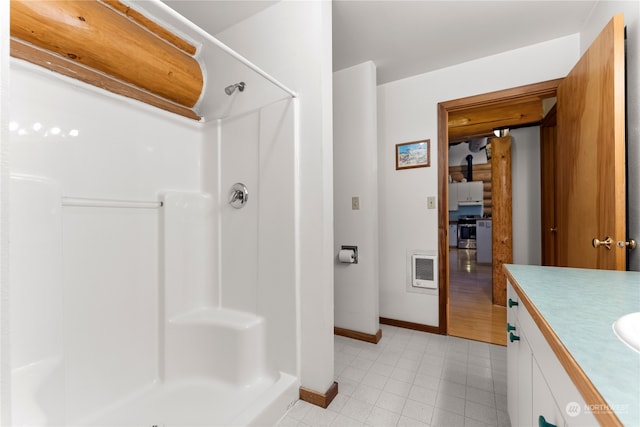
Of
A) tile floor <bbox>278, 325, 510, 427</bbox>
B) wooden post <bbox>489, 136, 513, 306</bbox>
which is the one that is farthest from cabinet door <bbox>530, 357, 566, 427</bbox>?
wooden post <bbox>489, 136, 513, 306</bbox>

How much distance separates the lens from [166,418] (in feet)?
4.53

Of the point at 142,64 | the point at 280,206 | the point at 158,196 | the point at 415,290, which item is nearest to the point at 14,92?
the point at 142,64

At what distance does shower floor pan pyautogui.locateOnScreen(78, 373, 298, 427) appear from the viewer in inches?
52.2

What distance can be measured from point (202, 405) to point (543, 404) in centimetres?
151

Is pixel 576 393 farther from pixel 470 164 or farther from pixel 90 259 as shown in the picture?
pixel 470 164

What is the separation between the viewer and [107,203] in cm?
142

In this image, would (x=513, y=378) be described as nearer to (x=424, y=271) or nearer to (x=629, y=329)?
(x=629, y=329)

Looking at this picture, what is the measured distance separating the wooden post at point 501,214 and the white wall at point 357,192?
1.75 metres

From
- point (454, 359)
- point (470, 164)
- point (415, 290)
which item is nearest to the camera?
point (454, 359)

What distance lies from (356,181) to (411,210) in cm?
62

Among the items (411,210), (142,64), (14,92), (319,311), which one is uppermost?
(142,64)

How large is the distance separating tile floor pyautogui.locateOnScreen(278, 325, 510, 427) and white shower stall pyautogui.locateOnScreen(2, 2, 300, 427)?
0.32 m

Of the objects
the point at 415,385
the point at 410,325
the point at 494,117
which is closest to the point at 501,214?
the point at 494,117

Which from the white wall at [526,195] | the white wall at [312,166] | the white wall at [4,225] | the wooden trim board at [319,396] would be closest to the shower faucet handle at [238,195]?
the white wall at [312,166]
